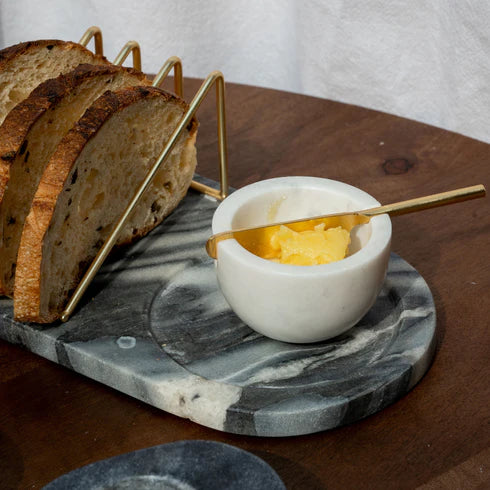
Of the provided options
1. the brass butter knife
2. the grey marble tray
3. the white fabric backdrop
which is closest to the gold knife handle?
the brass butter knife

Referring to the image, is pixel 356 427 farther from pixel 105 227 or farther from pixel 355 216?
pixel 105 227

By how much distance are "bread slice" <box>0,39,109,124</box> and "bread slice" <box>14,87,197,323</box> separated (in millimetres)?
151

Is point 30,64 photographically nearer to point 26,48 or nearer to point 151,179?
point 26,48

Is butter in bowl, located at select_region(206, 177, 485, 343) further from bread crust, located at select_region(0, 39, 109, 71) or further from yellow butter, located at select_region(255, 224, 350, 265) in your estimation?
bread crust, located at select_region(0, 39, 109, 71)

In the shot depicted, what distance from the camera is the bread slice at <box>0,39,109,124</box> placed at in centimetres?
96

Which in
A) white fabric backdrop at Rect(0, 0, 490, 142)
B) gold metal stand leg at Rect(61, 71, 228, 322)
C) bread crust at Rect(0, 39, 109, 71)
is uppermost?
bread crust at Rect(0, 39, 109, 71)

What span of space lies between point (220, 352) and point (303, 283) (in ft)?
0.39

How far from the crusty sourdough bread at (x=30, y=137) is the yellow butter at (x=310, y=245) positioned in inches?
10.7

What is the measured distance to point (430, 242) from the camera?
98 cm

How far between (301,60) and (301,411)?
1456mm

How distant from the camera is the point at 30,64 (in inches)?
38.6

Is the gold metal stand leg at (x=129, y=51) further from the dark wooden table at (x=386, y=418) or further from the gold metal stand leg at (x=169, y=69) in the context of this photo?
the dark wooden table at (x=386, y=418)

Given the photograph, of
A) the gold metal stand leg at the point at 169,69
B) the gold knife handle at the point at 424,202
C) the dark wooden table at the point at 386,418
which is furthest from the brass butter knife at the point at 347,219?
the gold metal stand leg at the point at 169,69

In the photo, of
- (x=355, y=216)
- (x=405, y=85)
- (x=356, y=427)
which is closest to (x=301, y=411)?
(x=356, y=427)
